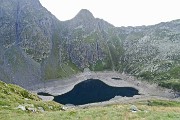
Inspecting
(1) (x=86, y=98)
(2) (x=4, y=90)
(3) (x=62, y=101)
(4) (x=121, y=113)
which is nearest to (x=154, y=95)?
(1) (x=86, y=98)

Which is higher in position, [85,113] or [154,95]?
[85,113]

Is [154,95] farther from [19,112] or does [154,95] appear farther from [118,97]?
[19,112]

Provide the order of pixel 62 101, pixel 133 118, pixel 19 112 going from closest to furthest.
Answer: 1. pixel 133 118
2. pixel 19 112
3. pixel 62 101

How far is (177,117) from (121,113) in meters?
6.27

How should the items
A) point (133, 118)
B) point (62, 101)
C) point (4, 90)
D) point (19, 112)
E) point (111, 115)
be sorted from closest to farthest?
point (133, 118) → point (111, 115) → point (19, 112) → point (4, 90) → point (62, 101)

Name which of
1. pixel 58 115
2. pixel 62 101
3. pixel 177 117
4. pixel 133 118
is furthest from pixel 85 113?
pixel 62 101

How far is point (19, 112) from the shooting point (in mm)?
37469

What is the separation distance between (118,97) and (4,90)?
146 meters

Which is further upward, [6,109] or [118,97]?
[6,109]

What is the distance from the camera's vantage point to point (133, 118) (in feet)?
105

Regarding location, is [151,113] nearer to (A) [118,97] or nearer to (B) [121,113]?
(B) [121,113]

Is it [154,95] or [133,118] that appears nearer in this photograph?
[133,118]

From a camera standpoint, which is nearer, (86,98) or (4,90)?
(4,90)

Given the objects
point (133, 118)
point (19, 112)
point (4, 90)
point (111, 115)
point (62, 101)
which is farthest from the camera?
point (62, 101)
